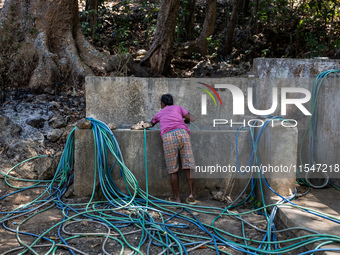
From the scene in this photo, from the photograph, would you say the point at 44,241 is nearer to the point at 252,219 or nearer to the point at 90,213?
the point at 90,213

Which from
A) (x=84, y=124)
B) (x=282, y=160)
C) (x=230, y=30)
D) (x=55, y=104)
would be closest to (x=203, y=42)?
(x=230, y=30)

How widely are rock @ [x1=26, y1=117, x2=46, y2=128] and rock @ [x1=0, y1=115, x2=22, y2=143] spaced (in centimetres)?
24

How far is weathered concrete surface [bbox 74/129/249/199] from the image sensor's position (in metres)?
4.71

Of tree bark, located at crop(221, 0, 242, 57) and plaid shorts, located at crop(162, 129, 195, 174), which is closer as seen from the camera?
plaid shorts, located at crop(162, 129, 195, 174)

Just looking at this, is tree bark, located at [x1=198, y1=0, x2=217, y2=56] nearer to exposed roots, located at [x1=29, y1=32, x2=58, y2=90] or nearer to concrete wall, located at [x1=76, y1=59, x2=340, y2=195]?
exposed roots, located at [x1=29, y1=32, x2=58, y2=90]

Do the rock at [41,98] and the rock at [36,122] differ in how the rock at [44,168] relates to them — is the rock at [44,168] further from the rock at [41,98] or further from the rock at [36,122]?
the rock at [41,98]

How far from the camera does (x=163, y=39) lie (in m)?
9.49

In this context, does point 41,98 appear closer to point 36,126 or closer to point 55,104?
point 55,104

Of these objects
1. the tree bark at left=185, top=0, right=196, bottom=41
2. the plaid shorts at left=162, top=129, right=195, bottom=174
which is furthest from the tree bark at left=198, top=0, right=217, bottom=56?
the plaid shorts at left=162, top=129, right=195, bottom=174

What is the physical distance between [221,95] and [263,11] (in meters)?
8.14

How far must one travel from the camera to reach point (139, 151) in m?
4.75

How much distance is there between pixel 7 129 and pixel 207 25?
23.4 ft

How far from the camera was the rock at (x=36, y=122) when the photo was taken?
21.3 ft

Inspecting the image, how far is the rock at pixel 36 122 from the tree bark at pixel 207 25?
6.33m
